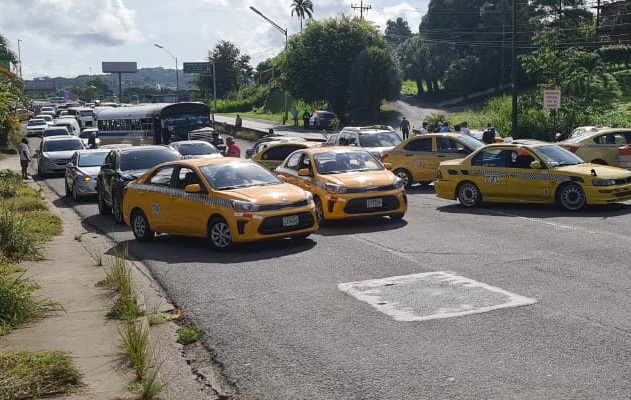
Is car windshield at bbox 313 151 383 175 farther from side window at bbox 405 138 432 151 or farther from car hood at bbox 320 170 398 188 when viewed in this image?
side window at bbox 405 138 432 151

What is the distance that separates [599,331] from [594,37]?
66.0m

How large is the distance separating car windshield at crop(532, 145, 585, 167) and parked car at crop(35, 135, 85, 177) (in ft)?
69.0

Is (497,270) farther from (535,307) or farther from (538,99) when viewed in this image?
(538,99)

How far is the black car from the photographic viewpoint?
17.6m

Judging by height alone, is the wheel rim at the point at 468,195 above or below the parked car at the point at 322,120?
below

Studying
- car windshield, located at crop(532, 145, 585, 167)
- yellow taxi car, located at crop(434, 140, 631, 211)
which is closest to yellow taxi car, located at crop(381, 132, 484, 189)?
yellow taxi car, located at crop(434, 140, 631, 211)

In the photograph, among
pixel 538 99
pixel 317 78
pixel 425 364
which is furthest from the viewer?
pixel 317 78

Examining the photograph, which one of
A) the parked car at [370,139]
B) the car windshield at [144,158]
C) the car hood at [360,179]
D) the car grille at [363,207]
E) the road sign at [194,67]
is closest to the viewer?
the car grille at [363,207]

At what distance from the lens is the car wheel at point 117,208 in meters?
17.3

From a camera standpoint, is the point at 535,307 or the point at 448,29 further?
the point at 448,29

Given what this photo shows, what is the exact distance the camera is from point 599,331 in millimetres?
7480

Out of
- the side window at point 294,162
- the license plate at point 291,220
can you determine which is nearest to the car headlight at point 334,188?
the side window at point 294,162

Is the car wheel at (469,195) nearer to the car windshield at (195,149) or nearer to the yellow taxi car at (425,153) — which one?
the yellow taxi car at (425,153)

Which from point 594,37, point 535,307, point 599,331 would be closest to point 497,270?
point 535,307
